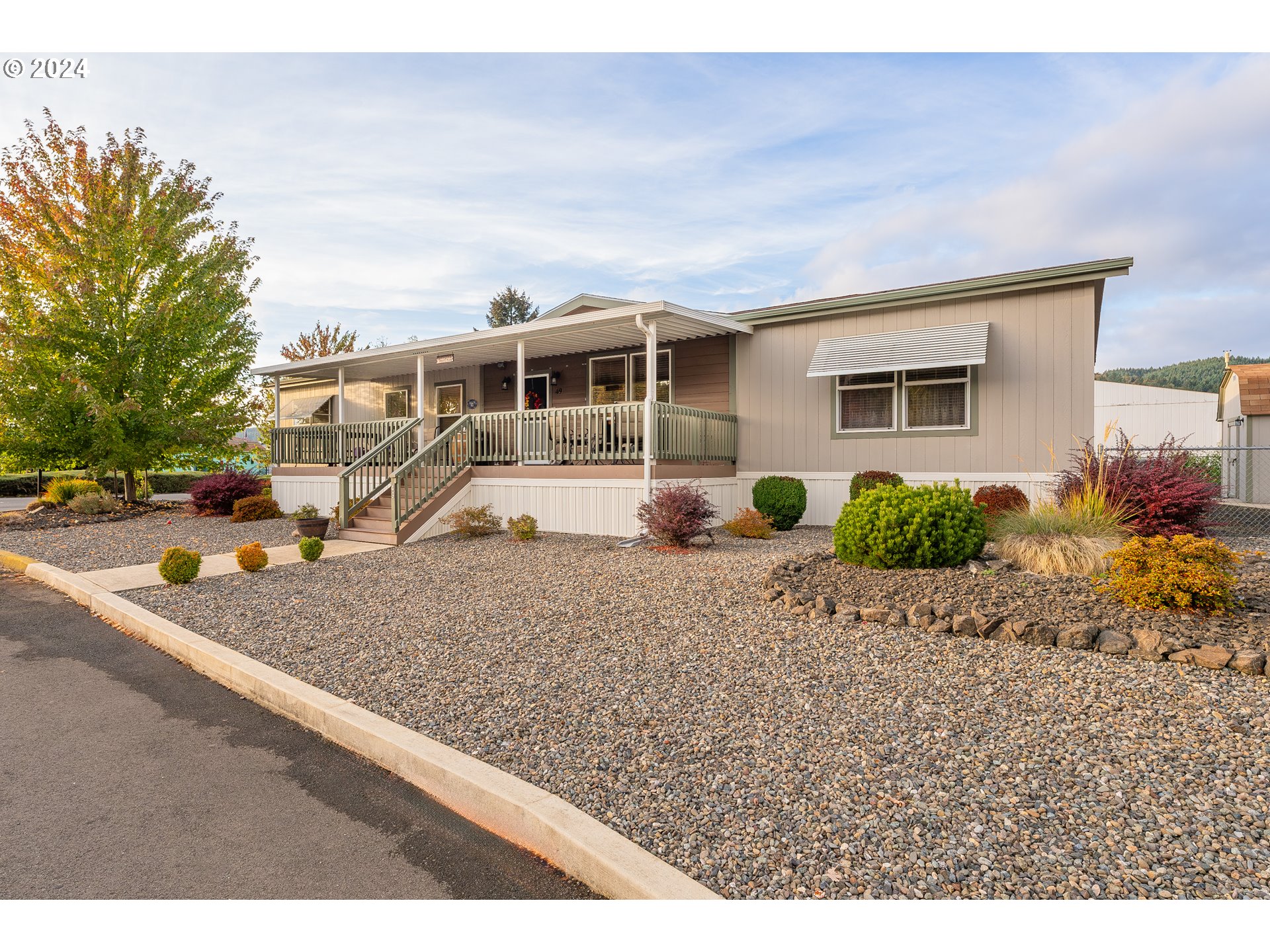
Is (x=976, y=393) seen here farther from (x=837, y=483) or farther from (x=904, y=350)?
(x=837, y=483)

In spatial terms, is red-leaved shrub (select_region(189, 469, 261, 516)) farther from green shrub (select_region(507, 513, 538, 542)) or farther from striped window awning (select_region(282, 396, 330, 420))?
green shrub (select_region(507, 513, 538, 542))

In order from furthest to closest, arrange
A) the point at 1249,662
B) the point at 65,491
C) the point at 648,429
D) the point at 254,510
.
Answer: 1. the point at 65,491
2. the point at 254,510
3. the point at 648,429
4. the point at 1249,662

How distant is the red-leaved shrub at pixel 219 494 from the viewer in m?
14.5

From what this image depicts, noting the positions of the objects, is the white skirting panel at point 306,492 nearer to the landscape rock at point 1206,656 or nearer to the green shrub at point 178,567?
the green shrub at point 178,567

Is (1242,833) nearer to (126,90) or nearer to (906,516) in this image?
(906,516)

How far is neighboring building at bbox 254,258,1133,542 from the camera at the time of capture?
10039mm

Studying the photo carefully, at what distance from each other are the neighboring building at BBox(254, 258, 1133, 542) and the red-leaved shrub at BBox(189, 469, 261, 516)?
2.31 meters

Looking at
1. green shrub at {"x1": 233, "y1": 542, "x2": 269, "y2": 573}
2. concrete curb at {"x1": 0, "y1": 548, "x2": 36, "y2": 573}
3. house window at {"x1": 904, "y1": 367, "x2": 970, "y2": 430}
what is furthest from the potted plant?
house window at {"x1": 904, "y1": 367, "x2": 970, "y2": 430}

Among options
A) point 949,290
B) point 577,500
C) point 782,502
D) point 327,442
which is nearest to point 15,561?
point 327,442

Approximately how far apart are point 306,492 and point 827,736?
44.8ft

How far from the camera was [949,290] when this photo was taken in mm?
10336

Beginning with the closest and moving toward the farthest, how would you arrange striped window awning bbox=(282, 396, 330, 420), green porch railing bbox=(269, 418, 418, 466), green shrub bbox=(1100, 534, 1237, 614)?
1. green shrub bbox=(1100, 534, 1237, 614)
2. green porch railing bbox=(269, 418, 418, 466)
3. striped window awning bbox=(282, 396, 330, 420)
